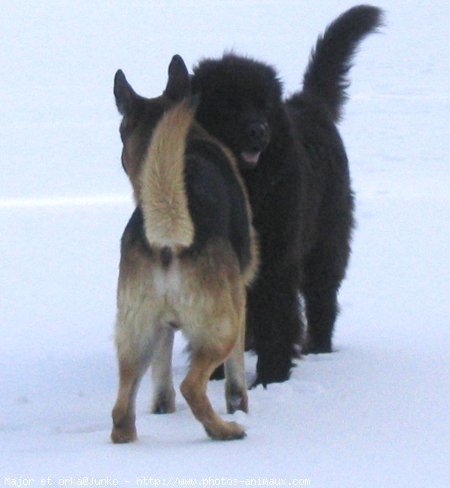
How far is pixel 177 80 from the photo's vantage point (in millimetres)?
5660

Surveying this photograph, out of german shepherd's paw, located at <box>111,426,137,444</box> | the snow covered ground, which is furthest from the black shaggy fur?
german shepherd's paw, located at <box>111,426,137,444</box>

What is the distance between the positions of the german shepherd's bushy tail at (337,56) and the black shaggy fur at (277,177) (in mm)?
487

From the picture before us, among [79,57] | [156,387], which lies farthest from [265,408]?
[79,57]

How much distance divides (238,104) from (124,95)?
675 millimetres

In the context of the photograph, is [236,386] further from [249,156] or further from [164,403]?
[249,156]

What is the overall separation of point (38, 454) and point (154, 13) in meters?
34.9

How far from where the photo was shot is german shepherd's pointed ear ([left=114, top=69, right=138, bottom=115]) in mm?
5609

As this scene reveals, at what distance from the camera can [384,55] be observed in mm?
32312

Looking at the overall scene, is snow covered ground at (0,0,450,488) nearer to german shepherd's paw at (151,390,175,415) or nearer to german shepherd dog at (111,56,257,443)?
german shepherd's paw at (151,390,175,415)

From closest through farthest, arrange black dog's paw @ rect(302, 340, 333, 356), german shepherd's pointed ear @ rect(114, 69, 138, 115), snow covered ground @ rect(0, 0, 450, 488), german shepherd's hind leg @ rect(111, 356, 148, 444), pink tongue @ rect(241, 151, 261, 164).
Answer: snow covered ground @ rect(0, 0, 450, 488) < german shepherd's hind leg @ rect(111, 356, 148, 444) < german shepherd's pointed ear @ rect(114, 69, 138, 115) < pink tongue @ rect(241, 151, 261, 164) < black dog's paw @ rect(302, 340, 333, 356)

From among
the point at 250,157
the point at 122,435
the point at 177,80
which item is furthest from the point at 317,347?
the point at 122,435

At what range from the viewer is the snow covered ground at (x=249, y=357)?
4352 millimetres

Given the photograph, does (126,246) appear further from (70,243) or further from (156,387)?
(70,243)

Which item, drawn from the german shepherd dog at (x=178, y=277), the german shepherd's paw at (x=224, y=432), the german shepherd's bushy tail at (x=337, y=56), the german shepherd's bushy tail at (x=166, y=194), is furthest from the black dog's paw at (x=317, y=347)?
the german shepherd's bushy tail at (x=166, y=194)
